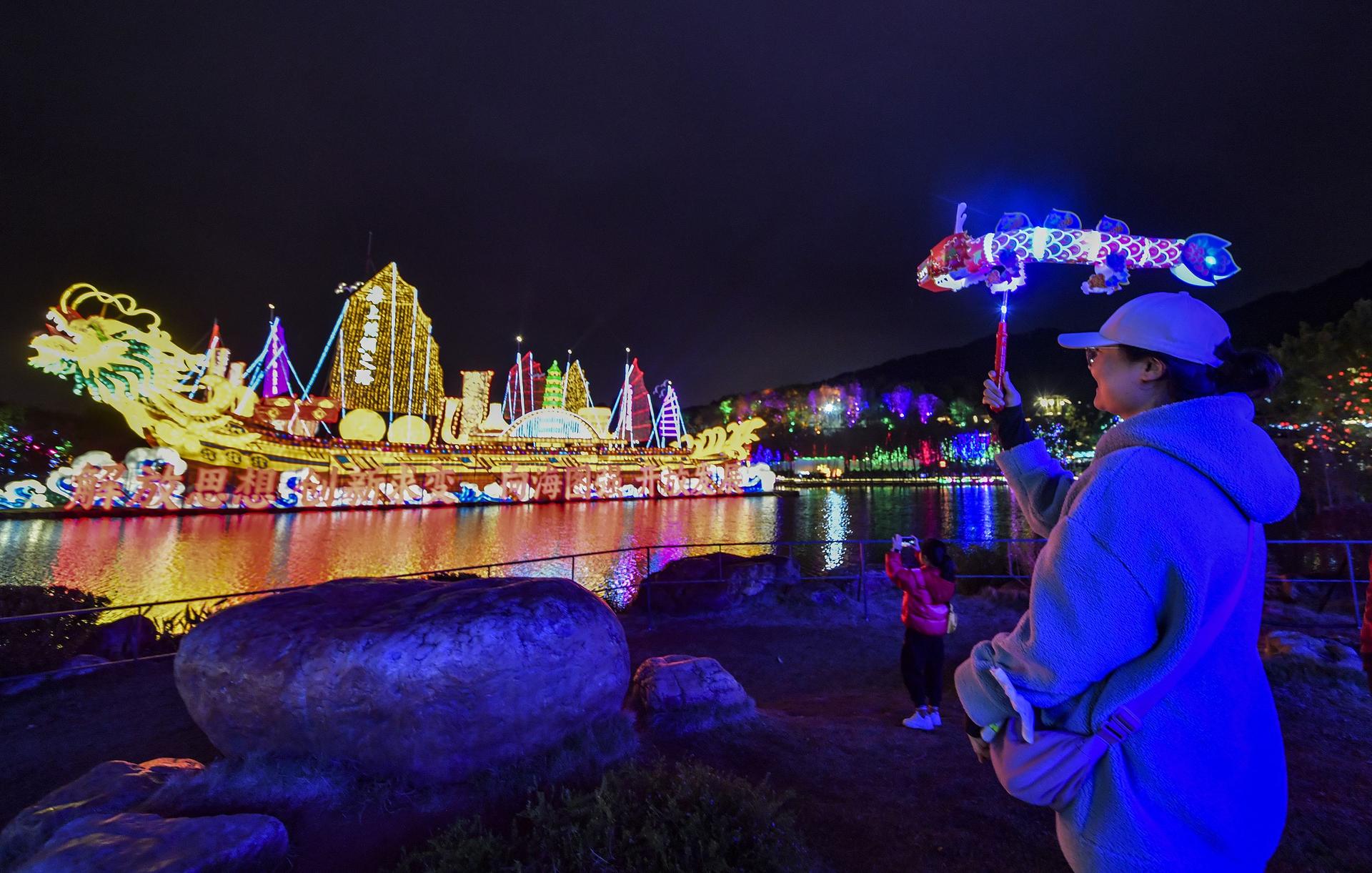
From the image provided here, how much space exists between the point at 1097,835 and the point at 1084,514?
73cm

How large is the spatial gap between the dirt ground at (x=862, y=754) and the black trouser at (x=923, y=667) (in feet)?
0.80

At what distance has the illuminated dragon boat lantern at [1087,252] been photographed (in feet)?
17.7

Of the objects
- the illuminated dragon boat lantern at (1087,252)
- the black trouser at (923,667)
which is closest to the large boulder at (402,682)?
A: the black trouser at (923,667)

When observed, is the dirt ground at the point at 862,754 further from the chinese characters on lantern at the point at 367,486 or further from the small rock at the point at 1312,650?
the chinese characters on lantern at the point at 367,486

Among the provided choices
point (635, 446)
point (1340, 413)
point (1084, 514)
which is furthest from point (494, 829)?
point (635, 446)

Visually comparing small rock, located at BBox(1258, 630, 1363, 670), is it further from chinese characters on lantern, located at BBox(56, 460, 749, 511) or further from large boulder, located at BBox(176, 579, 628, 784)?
chinese characters on lantern, located at BBox(56, 460, 749, 511)

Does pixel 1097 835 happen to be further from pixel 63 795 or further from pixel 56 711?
pixel 56 711

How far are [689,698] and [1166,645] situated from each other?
407 cm

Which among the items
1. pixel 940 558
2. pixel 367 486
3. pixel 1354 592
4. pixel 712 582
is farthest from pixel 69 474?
pixel 1354 592

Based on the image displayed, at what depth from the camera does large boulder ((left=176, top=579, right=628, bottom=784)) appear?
3.67 meters

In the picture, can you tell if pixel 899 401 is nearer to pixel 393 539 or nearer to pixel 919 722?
pixel 393 539

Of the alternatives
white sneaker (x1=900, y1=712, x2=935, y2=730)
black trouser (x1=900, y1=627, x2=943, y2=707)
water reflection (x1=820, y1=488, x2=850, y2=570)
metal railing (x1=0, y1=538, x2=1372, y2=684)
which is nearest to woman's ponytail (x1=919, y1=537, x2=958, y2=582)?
black trouser (x1=900, y1=627, x2=943, y2=707)

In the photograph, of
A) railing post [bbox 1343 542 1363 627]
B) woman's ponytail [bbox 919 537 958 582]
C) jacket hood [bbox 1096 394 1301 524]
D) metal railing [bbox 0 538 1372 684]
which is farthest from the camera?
railing post [bbox 1343 542 1363 627]

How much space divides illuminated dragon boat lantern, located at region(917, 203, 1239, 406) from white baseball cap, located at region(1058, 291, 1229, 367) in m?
4.13
